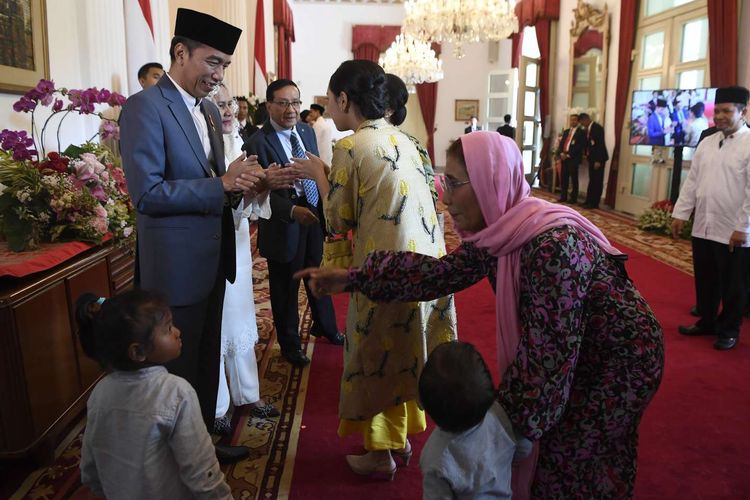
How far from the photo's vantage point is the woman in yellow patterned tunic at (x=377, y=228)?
1.96 metres

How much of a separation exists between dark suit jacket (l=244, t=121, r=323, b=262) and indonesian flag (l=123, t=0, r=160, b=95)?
171 centimetres

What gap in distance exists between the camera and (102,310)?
4.45 feet

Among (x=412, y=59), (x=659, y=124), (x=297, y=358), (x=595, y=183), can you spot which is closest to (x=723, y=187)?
(x=297, y=358)

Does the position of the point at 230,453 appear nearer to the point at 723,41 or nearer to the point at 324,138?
the point at 324,138

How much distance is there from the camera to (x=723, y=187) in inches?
144

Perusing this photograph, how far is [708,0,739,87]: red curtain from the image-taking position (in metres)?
6.44

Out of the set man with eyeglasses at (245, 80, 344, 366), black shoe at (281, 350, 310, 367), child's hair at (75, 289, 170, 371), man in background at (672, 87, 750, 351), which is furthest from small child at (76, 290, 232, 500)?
man in background at (672, 87, 750, 351)

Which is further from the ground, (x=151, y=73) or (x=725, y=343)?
(x=151, y=73)

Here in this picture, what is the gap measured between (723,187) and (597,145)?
614 cm

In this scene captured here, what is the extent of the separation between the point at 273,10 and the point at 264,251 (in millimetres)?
10035

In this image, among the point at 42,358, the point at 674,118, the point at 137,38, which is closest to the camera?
the point at 42,358

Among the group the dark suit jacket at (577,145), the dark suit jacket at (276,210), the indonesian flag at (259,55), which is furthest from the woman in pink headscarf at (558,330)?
the dark suit jacket at (577,145)

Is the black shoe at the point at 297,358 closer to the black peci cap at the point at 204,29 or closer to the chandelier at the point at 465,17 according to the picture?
the black peci cap at the point at 204,29

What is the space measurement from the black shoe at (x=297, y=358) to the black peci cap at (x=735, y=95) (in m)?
3.04
